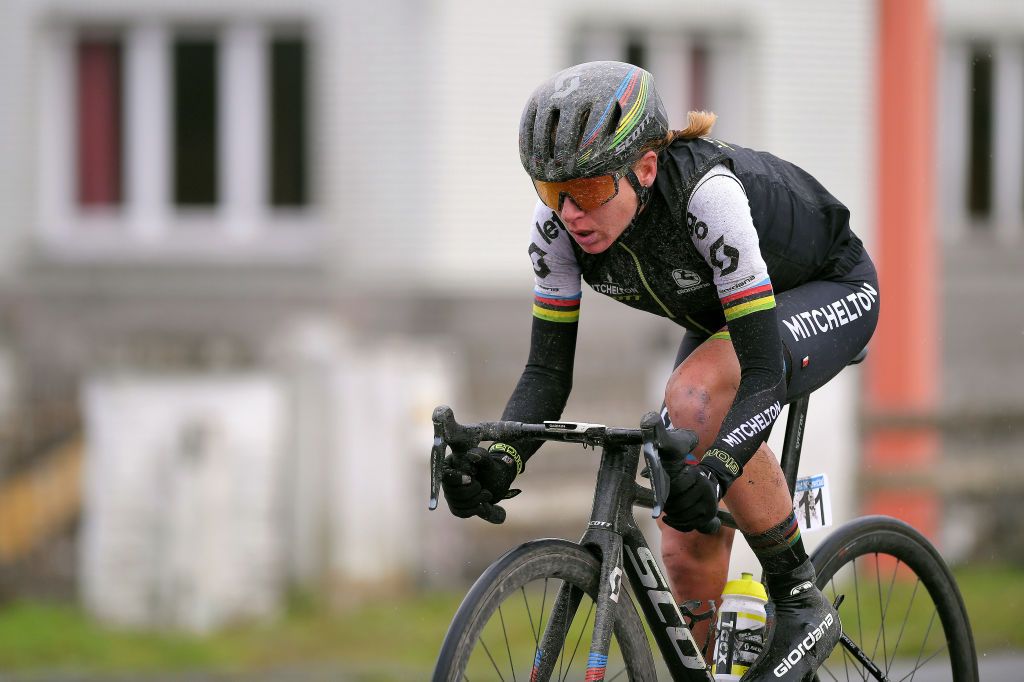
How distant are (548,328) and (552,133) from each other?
70 cm

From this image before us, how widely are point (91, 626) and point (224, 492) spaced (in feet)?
3.81

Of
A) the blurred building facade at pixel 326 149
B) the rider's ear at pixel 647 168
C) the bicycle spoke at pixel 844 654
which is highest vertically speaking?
the blurred building facade at pixel 326 149

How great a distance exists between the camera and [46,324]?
15477 millimetres

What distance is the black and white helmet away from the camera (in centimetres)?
363

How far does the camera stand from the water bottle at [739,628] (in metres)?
4.07

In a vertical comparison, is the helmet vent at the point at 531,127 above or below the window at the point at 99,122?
below

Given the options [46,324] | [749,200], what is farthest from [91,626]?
[46,324]

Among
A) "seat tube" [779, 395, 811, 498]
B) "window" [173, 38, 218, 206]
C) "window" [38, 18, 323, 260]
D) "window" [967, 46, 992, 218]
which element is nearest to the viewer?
"seat tube" [779, 395, 811, 498]

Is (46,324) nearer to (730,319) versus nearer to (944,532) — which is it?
(944,532)

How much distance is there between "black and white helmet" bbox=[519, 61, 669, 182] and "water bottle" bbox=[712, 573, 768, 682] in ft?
4.17

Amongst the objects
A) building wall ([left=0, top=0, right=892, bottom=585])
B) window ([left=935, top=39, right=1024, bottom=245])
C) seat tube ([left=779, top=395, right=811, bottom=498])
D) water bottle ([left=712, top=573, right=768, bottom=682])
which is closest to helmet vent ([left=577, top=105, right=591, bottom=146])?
seat tube ([left=779, top=395, right=811, bottom=498])

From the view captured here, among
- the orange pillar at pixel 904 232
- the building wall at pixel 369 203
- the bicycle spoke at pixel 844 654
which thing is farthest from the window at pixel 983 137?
the bicycle spoke at pixel 844 654

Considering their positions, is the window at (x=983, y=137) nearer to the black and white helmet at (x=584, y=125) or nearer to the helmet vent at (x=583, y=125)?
the black and white helmet at (x=584, y=125)

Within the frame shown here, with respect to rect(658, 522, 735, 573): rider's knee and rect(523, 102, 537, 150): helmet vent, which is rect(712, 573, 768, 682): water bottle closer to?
rect(658, 522, 735, 573): rider's knee
